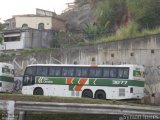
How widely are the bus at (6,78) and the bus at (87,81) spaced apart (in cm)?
182

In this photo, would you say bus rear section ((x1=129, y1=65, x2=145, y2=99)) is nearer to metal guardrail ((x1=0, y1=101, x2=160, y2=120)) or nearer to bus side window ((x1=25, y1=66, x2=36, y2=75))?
bus side window ((x1=25, y1=66, x2=36, y2=75))

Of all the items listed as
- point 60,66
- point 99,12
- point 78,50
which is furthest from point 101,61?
point 99,12

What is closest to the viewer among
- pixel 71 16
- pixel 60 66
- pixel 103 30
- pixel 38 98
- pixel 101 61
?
pixel 38 98

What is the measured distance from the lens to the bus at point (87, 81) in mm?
31094

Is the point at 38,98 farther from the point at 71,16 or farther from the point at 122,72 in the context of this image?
the point at 71,16

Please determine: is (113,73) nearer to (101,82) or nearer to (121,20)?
(101,82)

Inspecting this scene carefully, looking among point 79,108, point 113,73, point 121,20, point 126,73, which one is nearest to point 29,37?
point 121,20

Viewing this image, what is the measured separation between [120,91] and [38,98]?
11710 millimetres

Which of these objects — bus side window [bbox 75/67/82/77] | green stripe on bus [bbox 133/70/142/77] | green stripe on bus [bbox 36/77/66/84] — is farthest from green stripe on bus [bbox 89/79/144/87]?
green stripe on bus [bbox 36/77/66/84]

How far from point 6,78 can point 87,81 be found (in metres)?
7.68

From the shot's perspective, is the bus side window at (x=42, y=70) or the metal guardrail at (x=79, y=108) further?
the bus side window at (x=42, y=70)

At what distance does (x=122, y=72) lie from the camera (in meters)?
31.4

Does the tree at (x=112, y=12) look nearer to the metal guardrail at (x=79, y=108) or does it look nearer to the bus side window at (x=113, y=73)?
the bus side window at (x=113, y=73)

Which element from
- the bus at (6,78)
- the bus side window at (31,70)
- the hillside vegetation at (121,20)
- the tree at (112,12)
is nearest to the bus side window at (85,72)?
the bus side window at (31,70)
